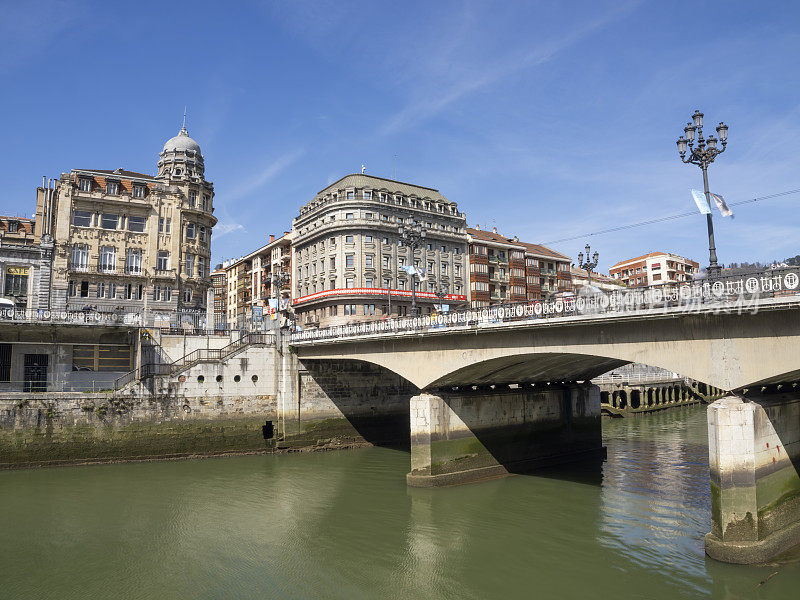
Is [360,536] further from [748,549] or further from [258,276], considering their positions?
[258,276]

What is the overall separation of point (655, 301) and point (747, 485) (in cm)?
648

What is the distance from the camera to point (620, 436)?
45.0 metres

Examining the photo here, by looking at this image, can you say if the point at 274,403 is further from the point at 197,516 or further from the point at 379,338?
the point at 197,516

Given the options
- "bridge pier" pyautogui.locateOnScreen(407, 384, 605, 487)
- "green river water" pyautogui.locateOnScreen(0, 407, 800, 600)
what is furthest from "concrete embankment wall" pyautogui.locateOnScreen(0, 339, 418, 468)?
"bridge pier" pyautogui.locateOnScreen(407, 384, 605, 487)

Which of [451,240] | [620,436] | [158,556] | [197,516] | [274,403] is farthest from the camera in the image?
[451,240]

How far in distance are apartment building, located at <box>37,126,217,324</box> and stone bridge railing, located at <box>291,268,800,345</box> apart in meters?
31.3

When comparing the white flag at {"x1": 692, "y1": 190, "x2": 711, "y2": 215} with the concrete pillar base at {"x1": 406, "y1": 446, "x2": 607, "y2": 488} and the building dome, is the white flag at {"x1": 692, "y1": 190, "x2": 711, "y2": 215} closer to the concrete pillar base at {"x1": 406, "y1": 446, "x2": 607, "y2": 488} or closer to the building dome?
the concrete pillar base at {"x1": 406, "y1": 446, "x2": 607, "y2": 488}

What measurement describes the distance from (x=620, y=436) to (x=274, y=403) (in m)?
27.2

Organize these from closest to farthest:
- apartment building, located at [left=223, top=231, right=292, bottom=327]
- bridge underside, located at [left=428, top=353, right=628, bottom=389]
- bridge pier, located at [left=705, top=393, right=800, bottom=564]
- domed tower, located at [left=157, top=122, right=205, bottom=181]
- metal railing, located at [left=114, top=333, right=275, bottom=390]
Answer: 1. bridge pier, located at [left=705, top=393, right=800, bottom=564]
2. bridge underside, located at [left=428, top=353, right=628, bottom=389]
3. metal railing, located at [left=114, top=333, right=275, bottom=390]
4. domed tower, located at [left=157, top=122, right=205, bottom=181]
5. apartment building, located at [left=223, top=231, right=292, bottom=327]

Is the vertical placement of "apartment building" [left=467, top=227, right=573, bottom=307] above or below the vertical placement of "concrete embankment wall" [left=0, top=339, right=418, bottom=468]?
above

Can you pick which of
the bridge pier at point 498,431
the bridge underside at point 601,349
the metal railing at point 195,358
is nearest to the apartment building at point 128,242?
the metal railing at point 195,358

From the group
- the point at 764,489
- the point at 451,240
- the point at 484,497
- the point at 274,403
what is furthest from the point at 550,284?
the point at 764,489

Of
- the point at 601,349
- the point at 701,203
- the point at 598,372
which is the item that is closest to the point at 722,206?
the point at 701,203

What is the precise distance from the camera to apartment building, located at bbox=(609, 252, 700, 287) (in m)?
122
